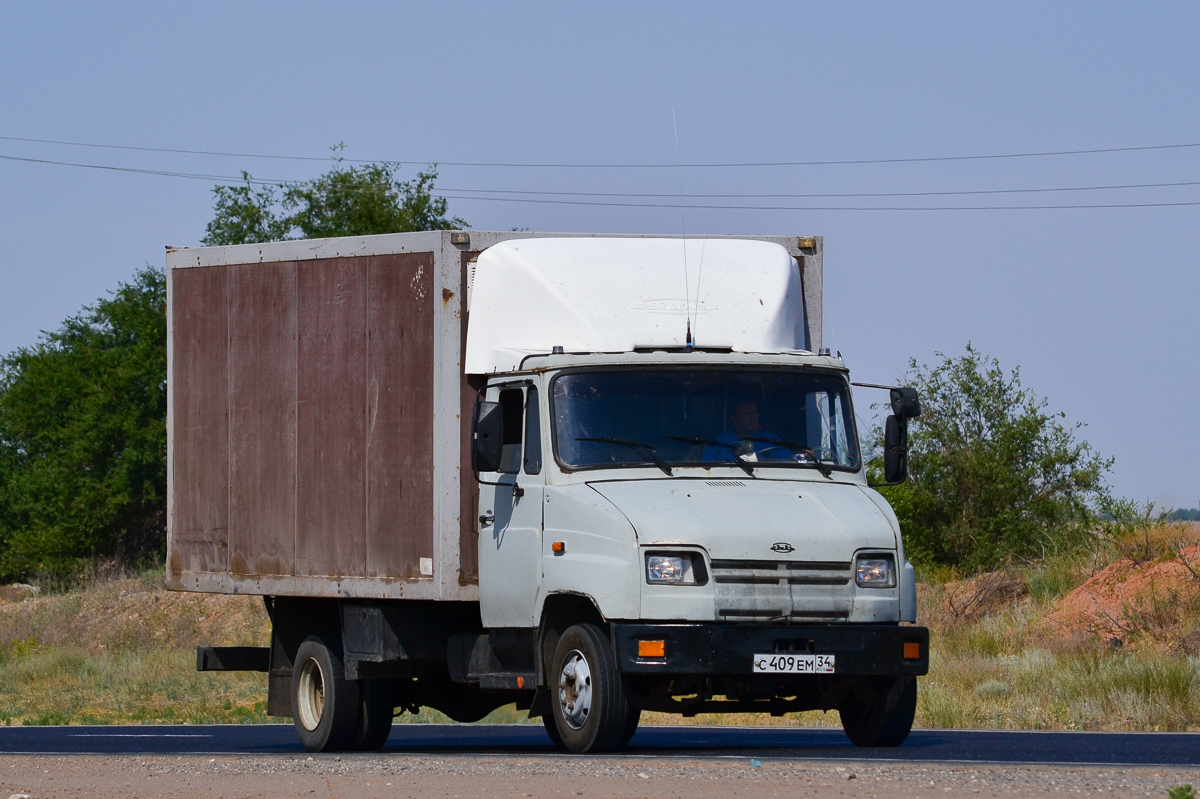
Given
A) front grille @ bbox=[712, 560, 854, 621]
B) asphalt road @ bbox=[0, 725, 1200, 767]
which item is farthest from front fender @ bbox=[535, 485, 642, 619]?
asphalt road @ bbox=[0, 725, 1200, 767]

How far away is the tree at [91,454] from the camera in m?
50.6

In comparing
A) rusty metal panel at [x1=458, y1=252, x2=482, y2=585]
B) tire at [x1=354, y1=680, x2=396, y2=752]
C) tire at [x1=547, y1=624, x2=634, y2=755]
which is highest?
rusty metal panel at [x1=458, y1=252, x2=482, y2=585]

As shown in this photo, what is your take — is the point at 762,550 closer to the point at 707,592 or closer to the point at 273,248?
the point at 707,592

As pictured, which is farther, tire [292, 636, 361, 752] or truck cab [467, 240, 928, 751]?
tire [292, 636, 361, 752]

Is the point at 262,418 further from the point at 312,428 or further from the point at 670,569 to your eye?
the point at 670,569

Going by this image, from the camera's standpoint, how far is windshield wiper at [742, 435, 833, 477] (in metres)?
10.9

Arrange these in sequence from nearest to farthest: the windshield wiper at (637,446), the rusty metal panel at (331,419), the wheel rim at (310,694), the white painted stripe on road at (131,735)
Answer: the windshield wiper at (637,446) → the rusty metal panel at (331,419) → the wheel rim at (310,694) → the white painted stripe on road at (131,735)

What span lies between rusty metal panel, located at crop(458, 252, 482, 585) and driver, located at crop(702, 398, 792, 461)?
1.74 metres

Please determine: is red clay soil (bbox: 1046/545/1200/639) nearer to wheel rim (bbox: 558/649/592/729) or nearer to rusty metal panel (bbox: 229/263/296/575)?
rusty metal panel (bbox: 229/263/296/575)

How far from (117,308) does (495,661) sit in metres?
48.2

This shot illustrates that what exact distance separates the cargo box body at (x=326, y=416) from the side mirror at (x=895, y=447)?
1.21m

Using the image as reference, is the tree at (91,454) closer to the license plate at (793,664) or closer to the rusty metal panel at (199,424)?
the rusty metal panel at (199,424)

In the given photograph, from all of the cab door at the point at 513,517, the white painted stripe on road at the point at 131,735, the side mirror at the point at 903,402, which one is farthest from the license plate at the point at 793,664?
the white painted stripe on road at the point at 131,735

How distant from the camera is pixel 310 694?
1355cm
